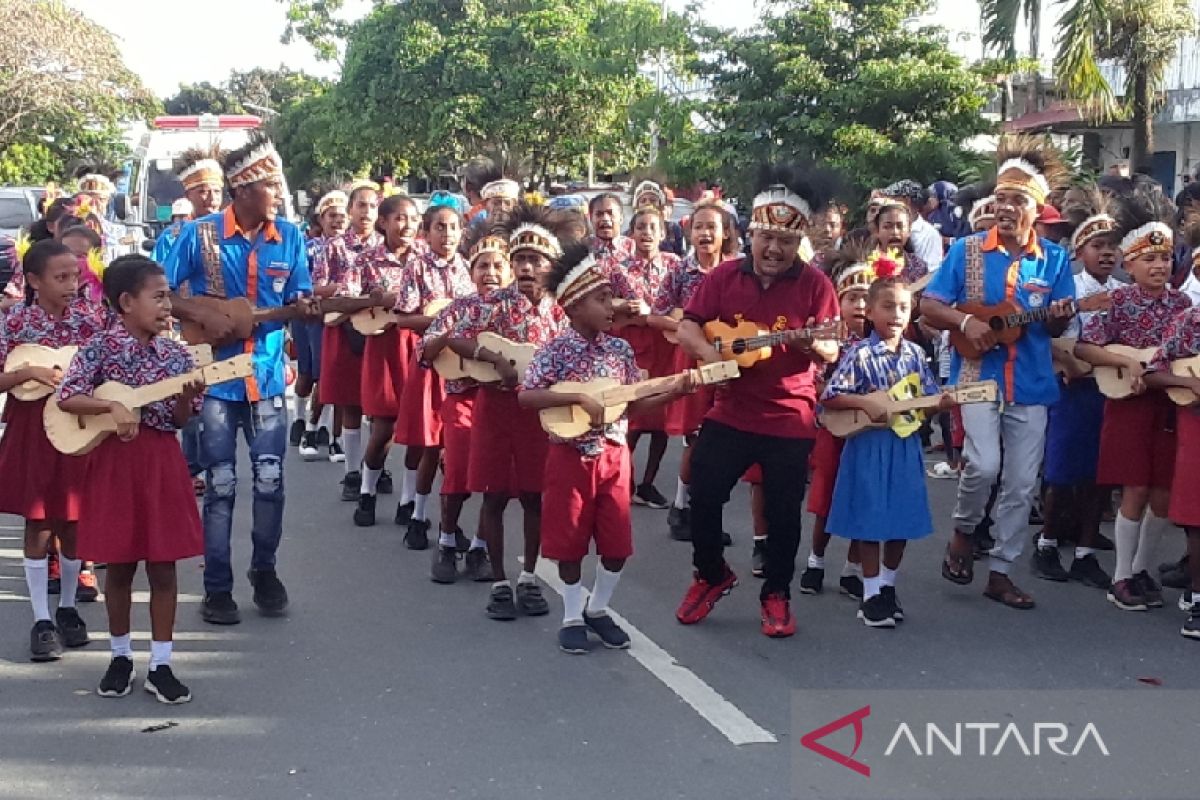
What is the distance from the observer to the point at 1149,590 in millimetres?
7410

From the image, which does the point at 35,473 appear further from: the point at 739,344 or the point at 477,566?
the point at 739,344

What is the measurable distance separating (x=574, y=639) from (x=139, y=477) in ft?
6.53

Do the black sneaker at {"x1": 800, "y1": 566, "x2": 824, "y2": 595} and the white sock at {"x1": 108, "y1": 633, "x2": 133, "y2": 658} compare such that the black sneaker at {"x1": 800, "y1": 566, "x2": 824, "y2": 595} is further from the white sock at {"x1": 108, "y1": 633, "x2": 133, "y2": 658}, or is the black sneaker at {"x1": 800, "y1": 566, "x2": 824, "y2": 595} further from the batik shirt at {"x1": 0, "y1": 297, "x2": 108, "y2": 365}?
the batik shirt at {"x1": 0, "y1": 297, "x2": 108, "y2": 365}

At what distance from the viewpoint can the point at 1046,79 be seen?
24.2 meters

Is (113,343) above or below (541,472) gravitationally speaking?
above

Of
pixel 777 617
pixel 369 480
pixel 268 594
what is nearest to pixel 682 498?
pixel 369 480

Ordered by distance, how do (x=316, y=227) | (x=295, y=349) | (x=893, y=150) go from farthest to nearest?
(x=893, y=150) < (x=316, y=227) < (x=295, y=349)

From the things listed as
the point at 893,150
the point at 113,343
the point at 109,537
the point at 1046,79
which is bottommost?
the point at 109,537

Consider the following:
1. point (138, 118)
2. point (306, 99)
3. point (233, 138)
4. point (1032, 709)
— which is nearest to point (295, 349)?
point (1032, 709)

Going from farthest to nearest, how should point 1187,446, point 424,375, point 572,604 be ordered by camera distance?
point 424,375, point 1187,446, point 572,604

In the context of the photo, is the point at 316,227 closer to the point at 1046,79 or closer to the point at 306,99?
the point at 1046,79

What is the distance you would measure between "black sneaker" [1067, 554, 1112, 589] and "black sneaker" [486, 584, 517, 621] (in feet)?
9.99

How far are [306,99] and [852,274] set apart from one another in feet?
123

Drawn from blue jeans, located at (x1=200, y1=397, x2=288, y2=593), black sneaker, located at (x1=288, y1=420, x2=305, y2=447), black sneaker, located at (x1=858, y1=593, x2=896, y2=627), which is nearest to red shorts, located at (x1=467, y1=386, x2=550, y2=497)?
blue jeans, located at (x1=200, y1=397, x2=288, y2=593)
